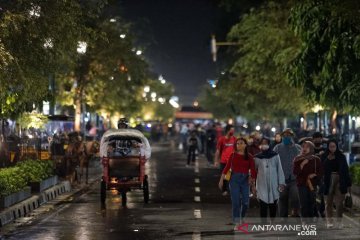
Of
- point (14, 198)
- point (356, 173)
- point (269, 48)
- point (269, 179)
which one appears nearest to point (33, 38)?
point (14, 198)

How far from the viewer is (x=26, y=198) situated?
20.9 metres

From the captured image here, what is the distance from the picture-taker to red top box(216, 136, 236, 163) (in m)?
24.6

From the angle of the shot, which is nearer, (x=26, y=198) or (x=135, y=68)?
(x=26, y=198)

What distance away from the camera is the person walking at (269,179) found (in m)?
15.8

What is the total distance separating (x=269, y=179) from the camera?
15.8m

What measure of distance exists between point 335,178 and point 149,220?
12.1 ft

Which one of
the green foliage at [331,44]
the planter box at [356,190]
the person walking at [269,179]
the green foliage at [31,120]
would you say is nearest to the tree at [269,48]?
the planter box at [356,190]

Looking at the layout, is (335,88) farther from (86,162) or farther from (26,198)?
(86,162)

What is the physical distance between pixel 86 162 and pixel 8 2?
475 inches

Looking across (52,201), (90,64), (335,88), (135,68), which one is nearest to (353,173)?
(335,88)

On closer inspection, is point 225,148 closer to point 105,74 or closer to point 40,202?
point 40,202

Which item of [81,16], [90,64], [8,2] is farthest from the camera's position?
[90,64]

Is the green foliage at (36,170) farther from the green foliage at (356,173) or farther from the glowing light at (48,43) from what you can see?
the green foliage at (356,173)

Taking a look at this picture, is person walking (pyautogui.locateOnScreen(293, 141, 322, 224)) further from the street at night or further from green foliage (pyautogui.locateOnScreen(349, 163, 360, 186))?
green foliage (pyautogui.locateOnScreen(349, 163, 360, 186))
